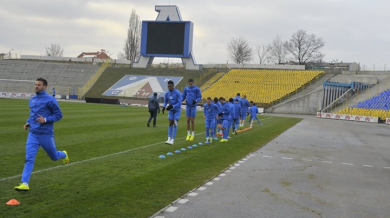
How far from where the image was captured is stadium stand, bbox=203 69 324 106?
50.9m

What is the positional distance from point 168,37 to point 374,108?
30.9 meters

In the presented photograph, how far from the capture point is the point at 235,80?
189 ft

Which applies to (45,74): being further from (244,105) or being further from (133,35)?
(244,105)

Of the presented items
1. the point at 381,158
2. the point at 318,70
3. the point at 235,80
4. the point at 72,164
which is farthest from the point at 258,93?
the point at 72,164

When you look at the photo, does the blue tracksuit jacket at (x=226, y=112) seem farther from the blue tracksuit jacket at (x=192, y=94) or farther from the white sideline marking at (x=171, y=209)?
the white sideline marking at (x=171, y=209)

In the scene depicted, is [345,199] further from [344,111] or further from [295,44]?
A: [295,44]

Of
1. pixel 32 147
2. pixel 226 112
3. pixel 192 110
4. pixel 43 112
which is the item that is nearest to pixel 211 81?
pixel 226 112

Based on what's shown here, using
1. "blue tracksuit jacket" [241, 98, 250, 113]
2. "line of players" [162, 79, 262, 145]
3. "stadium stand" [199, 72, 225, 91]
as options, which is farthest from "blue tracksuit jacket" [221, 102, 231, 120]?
"stadium stand" [199, 72, 225, 91]

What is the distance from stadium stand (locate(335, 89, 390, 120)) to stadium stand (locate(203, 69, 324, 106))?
10491 millimetres

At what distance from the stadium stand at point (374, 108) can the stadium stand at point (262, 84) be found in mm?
10491

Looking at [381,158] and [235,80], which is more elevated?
[235,80]

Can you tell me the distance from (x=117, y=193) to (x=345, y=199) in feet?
13.9

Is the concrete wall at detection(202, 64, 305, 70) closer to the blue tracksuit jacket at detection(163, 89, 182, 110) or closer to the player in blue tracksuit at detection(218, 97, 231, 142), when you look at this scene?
the player in blue tracksuit at detection(218, 97, 231, 142)

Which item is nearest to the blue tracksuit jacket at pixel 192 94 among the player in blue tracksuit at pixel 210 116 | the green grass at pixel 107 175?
the player in blue tracksuit at pixel 210 116
